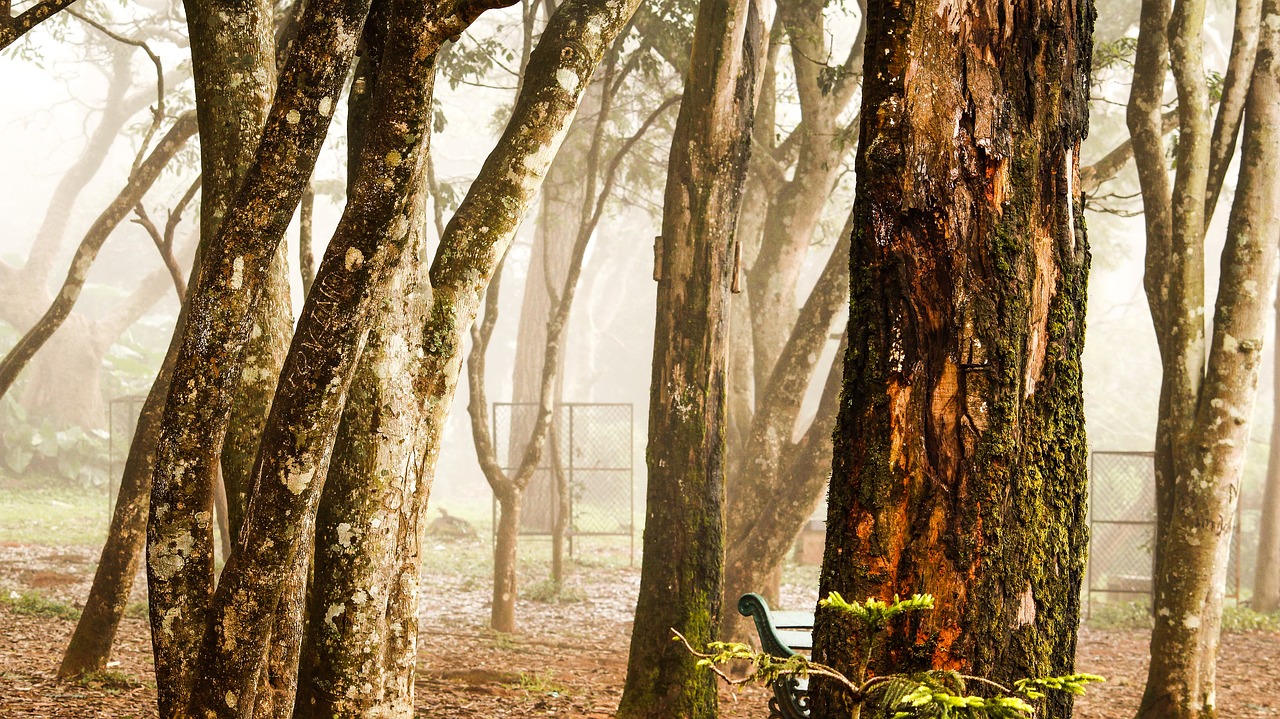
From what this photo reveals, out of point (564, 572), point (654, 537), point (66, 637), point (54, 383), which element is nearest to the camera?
point (654, 537)

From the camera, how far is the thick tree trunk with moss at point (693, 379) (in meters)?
5.43

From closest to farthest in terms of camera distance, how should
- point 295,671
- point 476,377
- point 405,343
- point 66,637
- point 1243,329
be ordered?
point 295,671, point 405,343, point 1243,329, point 66,637, point 476,377

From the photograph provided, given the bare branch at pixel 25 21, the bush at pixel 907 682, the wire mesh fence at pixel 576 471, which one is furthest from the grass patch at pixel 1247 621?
the bare branch at pixel 25 21

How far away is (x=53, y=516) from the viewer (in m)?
17.9

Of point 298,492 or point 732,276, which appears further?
point 732,276

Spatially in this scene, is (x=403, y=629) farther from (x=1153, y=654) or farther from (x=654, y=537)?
(x=1153, y=654)

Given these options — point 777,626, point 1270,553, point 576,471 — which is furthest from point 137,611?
point 576,471

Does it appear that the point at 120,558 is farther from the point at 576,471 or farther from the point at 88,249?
the point at 576,471

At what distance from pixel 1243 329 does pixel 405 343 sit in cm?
498

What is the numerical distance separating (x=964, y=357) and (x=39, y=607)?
890cm

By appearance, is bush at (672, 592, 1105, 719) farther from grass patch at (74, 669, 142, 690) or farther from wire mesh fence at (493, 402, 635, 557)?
wire mesh fence at (493, 402, 635, 557)

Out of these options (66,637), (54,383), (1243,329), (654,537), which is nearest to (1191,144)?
(1243,329)

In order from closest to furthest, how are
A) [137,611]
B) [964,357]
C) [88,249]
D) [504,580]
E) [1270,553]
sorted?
1. [964,357]
2. [88,249]
3. [137,611]
4. [504,580]
5. [1270,553]

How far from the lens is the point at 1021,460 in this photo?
2.21 metres
